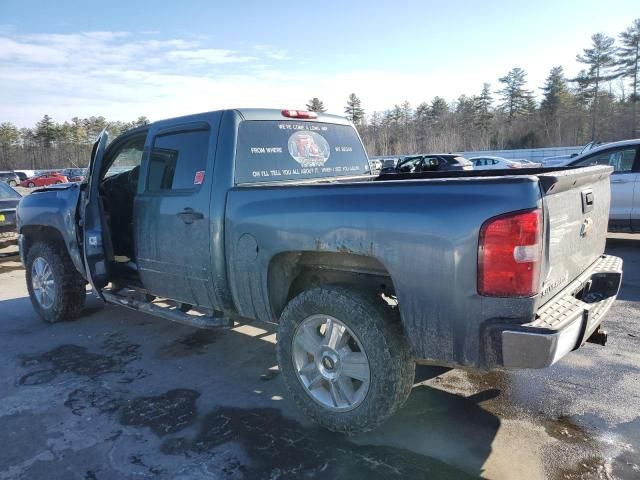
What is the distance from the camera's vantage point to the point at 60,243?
A: 219 inches

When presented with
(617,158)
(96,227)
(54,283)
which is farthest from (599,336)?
(617,158)

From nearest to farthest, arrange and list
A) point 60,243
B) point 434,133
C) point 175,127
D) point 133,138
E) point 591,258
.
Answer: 1. point 591,258
2. point 175,127
3. point 133,138
4. point 60,243
5. point 434,133

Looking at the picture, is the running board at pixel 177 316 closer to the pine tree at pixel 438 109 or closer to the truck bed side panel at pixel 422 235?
the truck bed side panel at pixel 422 235

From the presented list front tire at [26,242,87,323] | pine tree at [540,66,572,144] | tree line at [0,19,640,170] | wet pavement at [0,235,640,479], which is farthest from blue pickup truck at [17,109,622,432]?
pine tree at [540,66,572,144]

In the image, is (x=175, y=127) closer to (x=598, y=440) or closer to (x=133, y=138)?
(x=133, y=138)

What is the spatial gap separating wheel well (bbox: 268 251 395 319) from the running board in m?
0.56

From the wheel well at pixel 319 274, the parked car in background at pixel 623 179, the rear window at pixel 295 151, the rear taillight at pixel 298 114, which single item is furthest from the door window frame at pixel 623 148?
the wheel well at pixel 319 274

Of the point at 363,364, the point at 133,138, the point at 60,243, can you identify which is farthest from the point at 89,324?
the point at 363,364

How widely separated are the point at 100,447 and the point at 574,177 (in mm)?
3277

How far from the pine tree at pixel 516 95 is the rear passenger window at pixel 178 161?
79657mm

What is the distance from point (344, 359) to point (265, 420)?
78 centimetres

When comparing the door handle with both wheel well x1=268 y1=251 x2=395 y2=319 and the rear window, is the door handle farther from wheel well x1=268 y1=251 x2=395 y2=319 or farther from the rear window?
wheel well x1=268 y1=251 x2=395 y2=319

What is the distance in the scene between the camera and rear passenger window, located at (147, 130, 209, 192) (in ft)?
12.9

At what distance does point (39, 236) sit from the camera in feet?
18.7
